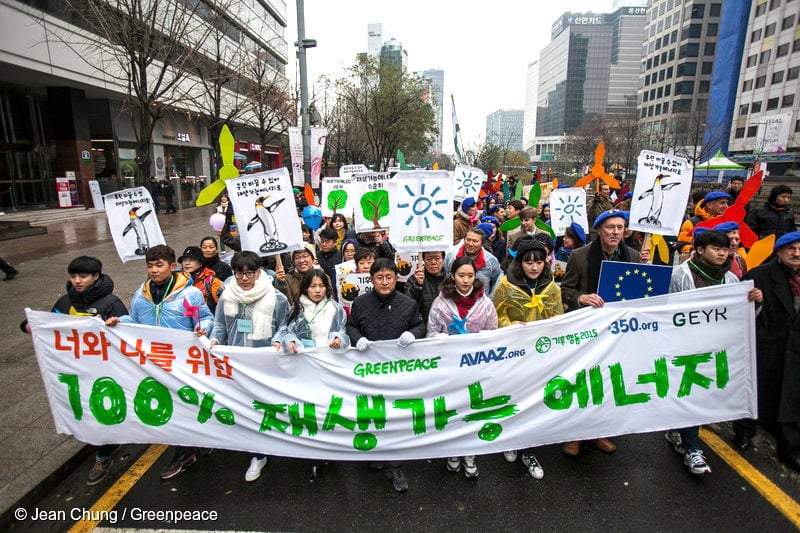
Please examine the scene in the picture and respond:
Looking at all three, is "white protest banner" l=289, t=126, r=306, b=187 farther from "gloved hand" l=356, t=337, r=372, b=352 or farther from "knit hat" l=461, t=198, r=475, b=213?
"gloved hand" l=356, t=337, r=372, b=352

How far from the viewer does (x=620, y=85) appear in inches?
4658

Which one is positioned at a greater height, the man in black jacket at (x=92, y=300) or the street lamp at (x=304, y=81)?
the street lamp at (x=304, y=81)

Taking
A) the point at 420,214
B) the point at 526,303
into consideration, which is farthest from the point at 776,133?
the point at 526,303

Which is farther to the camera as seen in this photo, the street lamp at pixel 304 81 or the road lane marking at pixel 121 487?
the street lamp at pixel 304 81

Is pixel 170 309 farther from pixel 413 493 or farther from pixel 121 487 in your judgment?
pixel 413 493

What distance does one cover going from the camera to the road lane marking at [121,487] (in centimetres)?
290

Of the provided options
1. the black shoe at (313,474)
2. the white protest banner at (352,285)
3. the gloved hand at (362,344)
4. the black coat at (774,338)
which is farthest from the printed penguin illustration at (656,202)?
the black shoe at (313,474)

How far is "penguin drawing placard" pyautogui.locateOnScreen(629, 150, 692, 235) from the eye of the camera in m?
4.56

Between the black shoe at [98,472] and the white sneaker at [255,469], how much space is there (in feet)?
3.51

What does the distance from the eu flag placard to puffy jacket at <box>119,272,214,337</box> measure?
3222 millimetres

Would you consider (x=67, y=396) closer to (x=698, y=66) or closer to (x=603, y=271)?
(x=603, y=271)

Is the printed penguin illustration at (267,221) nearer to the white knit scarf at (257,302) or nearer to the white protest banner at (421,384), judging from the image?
the white knit scarf at (257,302)

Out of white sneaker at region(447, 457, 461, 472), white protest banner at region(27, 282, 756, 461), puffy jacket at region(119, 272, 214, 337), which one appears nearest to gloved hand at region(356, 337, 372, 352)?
white protest banner at region(27, 282, 756, 461)

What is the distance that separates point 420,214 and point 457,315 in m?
1.33
